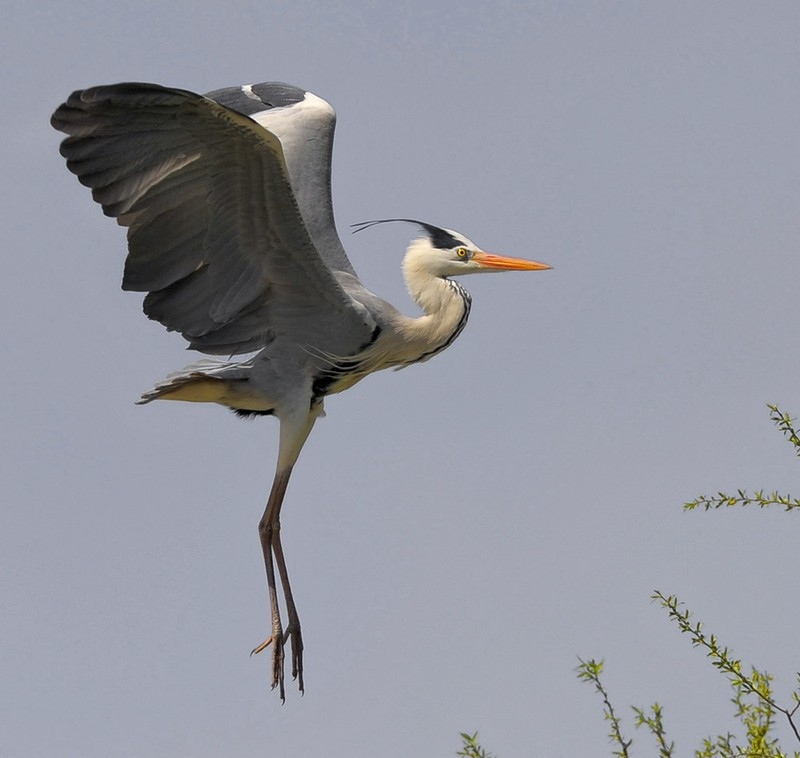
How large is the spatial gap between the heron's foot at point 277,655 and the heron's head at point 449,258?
91.4 inches

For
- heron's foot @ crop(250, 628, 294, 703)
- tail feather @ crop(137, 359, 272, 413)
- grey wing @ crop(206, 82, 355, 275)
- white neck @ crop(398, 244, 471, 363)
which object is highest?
grey wing @ crop(206, 82, 355, 275)

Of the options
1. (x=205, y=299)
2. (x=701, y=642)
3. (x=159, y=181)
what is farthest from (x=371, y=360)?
(x=701, y=642)

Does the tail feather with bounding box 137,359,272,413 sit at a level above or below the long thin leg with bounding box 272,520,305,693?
above

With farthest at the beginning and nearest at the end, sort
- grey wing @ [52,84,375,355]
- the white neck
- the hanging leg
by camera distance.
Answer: the white neck → the hanging leg → grey wing @ [52,84,375,355]

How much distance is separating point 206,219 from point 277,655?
6.92 ft

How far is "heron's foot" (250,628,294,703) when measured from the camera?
7293 millimetres

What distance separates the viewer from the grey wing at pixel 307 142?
27.9ft

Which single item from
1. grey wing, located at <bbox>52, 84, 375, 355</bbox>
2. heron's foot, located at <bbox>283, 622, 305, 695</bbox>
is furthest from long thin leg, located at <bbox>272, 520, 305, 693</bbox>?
grey wing, located at <bbox>52, 84, 375, 355</bbox>

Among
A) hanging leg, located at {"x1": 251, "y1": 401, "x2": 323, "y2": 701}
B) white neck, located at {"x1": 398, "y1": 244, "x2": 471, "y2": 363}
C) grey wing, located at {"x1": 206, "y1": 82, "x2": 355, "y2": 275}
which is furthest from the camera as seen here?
grey wing, located at {"x1": 206, "y1": 82, "x2": 355, "y2": 275}

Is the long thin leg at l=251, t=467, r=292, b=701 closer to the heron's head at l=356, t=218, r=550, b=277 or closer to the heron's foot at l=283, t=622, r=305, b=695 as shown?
the heron's foot at l=283, t=622, r=305, b=695

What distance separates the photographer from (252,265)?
7.55m

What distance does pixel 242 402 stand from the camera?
789 cm

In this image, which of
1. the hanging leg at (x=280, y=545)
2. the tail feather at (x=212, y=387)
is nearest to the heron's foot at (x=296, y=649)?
the hanging leg at (x=280, y=545)

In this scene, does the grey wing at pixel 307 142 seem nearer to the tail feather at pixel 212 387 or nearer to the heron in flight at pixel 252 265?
the heron in flight at pixel 252 265
